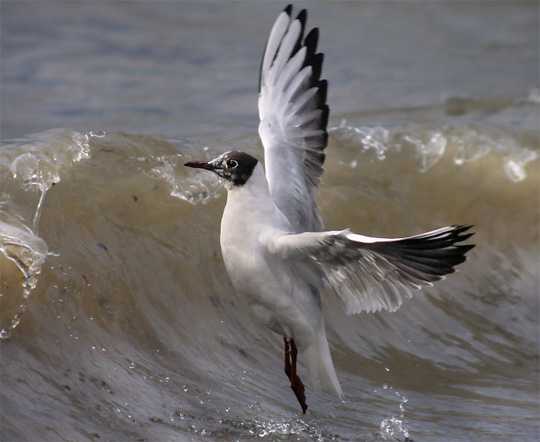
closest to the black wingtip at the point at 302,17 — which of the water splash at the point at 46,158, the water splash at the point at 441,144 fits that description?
the water splash at the point at 46,158

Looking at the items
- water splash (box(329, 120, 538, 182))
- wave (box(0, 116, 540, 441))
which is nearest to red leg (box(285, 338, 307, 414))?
wave (box(0, 116, 540, 441))

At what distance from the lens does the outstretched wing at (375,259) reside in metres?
4.94

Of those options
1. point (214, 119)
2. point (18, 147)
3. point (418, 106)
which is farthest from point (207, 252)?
point (418, 106)

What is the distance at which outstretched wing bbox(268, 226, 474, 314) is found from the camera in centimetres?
494

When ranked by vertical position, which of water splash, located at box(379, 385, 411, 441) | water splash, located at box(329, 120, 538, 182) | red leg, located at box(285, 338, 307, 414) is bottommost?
water splash, located at box(379, 385, 411, 441)

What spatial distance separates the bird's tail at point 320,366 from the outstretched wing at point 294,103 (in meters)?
0.86

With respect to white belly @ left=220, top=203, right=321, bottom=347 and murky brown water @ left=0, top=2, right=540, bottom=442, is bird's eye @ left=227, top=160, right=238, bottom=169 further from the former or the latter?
murky brown water @ left=0, top=2, right=540, bottom=442

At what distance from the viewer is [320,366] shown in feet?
19.5

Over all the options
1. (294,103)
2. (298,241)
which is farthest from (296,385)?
(294,103)

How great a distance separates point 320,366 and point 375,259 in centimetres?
93

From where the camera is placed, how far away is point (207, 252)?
7.40 m

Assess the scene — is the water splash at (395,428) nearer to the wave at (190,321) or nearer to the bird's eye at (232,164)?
the wave at (190,321)

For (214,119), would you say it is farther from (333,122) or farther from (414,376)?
(414,376)

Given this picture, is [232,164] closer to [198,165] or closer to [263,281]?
[198,165]
